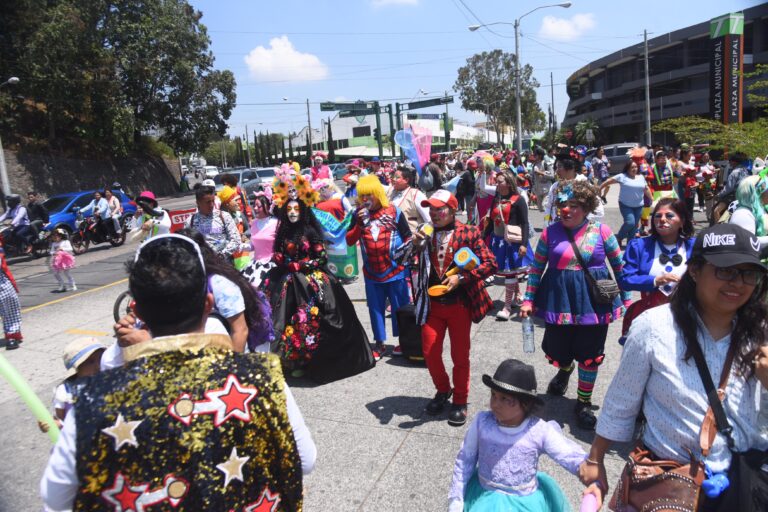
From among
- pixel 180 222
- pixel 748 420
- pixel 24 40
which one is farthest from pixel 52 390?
pixel 24 40

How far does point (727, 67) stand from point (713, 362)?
2347 centimetres

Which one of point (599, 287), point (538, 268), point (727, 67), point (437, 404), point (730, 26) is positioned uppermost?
point (730, 26)

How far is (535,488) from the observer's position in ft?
8.44

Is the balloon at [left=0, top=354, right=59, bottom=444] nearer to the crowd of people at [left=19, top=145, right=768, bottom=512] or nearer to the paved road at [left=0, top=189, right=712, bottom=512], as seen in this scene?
the crowd of people at [left=19, top=145, right=768, bottom=512]

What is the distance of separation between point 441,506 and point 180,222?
5.58 metres

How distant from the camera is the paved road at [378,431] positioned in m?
3.34

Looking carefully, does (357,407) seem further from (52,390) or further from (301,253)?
(52,390)

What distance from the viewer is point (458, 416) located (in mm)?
4031

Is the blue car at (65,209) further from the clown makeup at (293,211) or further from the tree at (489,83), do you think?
the tree at (489,83)

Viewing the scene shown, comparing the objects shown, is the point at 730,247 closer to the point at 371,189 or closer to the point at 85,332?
the point at 371,189

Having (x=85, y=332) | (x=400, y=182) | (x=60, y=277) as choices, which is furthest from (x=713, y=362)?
(x=60, y=277)

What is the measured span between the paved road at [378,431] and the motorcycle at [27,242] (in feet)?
30.5

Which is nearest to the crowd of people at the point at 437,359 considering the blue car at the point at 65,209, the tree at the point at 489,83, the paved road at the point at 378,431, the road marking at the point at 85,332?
the paved road at the point at 378,431

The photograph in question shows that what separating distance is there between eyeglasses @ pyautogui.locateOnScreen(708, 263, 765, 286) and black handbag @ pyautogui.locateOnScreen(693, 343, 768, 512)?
24cm
